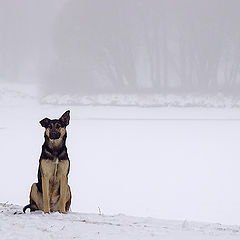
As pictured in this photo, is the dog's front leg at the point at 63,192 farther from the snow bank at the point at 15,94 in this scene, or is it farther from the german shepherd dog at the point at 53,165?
the snow bank at the point at 15,94

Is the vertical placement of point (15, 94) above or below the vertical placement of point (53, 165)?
above

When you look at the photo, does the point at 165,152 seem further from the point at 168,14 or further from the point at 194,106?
the point at 168,14

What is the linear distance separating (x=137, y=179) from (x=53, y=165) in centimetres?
838

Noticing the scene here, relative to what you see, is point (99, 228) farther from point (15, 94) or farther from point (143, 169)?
point (15, 94)

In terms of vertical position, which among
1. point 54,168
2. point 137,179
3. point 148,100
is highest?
point 148,100

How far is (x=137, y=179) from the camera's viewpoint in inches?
580

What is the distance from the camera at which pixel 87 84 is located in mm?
60219

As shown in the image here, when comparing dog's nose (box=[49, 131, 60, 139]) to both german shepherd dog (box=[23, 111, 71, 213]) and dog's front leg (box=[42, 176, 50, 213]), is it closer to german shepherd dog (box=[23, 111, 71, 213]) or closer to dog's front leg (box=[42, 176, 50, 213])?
german shepherd dog (box=[23, 111, 71, 213])

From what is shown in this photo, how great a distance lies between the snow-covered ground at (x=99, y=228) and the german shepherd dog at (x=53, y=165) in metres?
0.30

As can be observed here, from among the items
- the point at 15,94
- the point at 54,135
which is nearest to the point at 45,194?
the point at 54,135

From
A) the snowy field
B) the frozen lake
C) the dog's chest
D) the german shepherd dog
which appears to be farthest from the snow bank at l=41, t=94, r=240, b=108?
the dog's chest

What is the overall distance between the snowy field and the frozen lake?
0.08ft

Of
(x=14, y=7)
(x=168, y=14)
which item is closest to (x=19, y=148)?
(x=168, y=14)

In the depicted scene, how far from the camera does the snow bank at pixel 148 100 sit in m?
49.0
